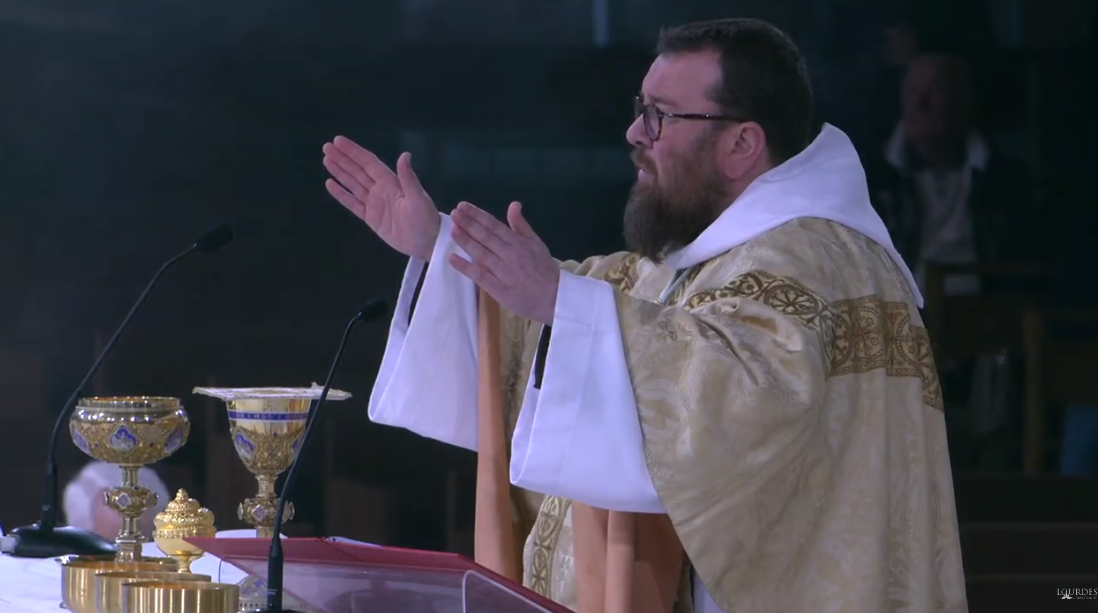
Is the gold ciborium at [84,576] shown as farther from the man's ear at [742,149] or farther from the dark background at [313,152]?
the dark background at [313,152]

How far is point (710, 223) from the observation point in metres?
3.19

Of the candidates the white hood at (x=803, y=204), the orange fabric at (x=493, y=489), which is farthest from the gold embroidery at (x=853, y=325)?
the orange fabric at (x=493, y=489)

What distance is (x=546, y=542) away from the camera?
3.18 metres

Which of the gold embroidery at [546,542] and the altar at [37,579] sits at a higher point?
the gold embroidery at [546,542]

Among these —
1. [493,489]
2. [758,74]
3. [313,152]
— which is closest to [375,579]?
[493,489]

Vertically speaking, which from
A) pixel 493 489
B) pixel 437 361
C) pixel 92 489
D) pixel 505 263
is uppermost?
pixel 505 263

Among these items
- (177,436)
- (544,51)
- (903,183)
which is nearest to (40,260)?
(544,51)

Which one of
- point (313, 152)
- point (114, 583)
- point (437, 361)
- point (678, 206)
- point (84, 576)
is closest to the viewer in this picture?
point (114, 583)

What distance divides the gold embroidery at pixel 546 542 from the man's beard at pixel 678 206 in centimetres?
57

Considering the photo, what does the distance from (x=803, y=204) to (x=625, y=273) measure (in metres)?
0.72

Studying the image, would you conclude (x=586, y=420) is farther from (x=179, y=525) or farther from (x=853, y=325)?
(x=179, y=525)

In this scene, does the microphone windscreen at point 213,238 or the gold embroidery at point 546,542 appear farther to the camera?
the gold embroidery at point 546,542

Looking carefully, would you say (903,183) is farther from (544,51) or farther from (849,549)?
(849,549)

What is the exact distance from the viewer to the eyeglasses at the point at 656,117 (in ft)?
10.1
